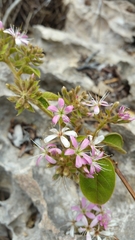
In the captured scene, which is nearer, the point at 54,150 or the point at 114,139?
the point at 54,150

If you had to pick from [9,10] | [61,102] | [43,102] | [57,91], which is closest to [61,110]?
[61,102]

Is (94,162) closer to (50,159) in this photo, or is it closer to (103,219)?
(50,159)

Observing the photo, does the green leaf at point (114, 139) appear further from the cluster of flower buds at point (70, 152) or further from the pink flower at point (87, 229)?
the pink flower at point (87, 229)

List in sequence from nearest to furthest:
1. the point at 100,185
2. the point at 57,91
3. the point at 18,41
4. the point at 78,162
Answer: the point at 78,162, the point at 100,185, the point at 18,41, the point at 57,91

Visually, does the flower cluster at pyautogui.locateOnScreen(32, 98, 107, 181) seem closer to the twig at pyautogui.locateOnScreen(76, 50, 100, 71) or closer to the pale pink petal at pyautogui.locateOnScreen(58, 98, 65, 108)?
the pale pink petal at pyautogui.locateOnScreen(58, 98, 65, 108)

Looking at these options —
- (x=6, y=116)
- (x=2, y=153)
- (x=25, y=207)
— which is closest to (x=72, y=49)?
(x=6, y=116)

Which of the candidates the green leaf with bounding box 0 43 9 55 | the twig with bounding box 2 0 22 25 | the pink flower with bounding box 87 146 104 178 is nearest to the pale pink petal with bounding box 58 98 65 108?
the pink flower with bounding box 87 146 104 178

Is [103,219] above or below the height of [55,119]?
below
